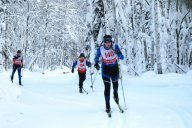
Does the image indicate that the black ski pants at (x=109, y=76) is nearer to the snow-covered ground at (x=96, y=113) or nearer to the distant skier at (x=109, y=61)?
the distant skier at (x=109, y=61)

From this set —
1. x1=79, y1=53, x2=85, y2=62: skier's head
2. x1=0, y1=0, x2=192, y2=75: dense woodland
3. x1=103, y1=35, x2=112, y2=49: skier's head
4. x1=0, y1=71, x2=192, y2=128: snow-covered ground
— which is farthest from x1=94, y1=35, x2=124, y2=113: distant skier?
x1=0, y1=0, x2=192, y2=75: dense woodland

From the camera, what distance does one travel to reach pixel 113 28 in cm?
3064

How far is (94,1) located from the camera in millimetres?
23922

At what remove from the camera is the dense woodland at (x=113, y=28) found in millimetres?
23984

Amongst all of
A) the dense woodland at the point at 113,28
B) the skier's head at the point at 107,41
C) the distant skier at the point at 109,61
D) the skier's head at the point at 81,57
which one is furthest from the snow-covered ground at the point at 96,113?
the dense woodland at the point at 113,28

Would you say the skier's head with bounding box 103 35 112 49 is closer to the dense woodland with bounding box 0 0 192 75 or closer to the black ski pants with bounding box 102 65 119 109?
the black ski pants with bounding box 102 65 119 109

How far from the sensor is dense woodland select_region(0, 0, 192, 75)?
2398 centimetres

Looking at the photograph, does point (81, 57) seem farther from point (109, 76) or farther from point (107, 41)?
point (107, 41)

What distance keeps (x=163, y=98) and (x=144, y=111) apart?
3.47 metres

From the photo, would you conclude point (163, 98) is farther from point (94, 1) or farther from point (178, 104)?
point (94, 1)

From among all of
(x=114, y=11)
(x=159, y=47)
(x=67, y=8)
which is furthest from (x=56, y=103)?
(x=67, y=8)

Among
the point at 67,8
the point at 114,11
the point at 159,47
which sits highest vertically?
the point at 67,8

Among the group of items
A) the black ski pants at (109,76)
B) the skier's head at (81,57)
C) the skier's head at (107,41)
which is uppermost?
the skier's head at (107,41)

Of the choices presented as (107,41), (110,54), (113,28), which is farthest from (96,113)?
(113,28)
